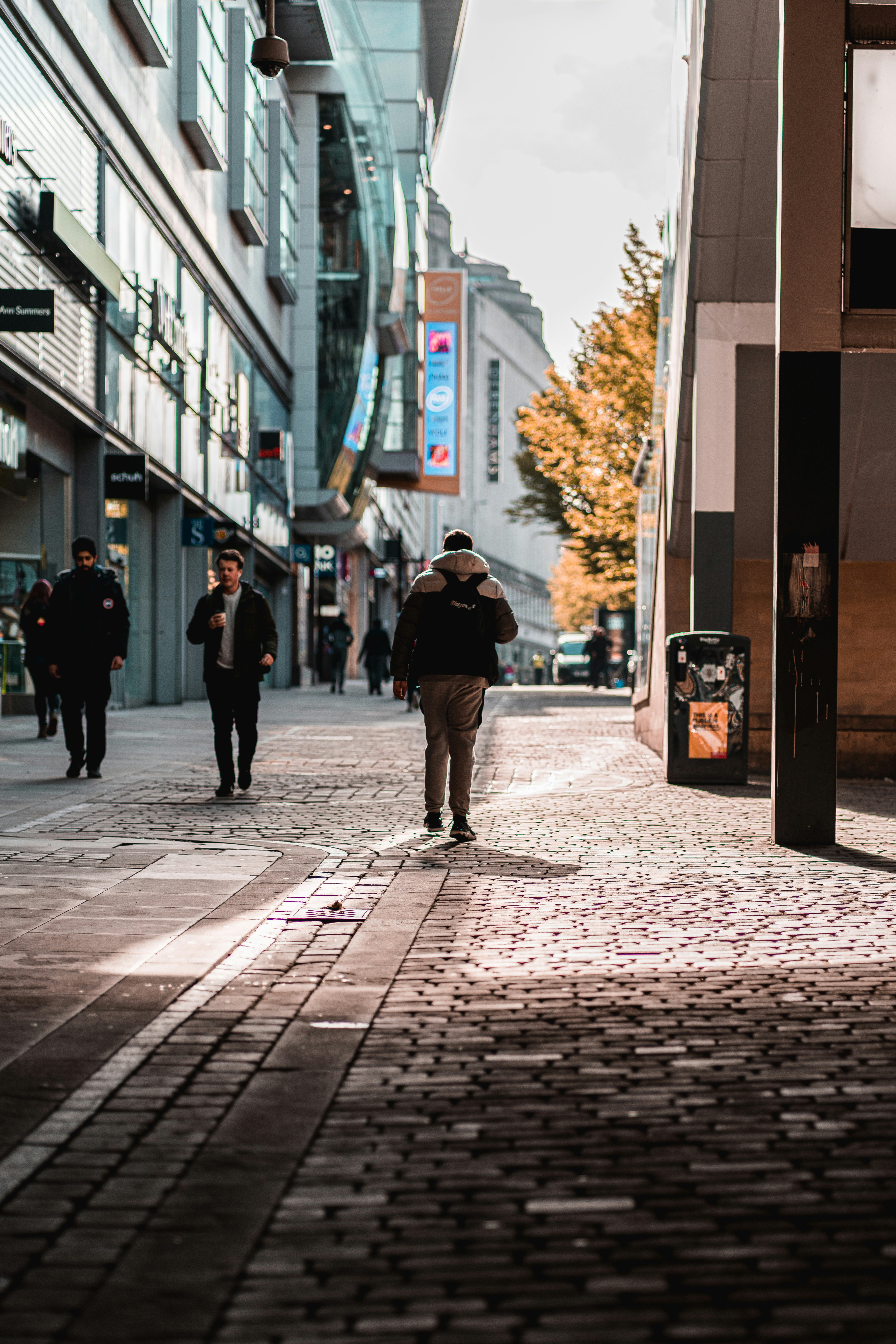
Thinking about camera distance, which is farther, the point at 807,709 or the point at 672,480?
the point at 672,480

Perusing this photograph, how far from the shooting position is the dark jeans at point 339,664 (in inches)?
1430

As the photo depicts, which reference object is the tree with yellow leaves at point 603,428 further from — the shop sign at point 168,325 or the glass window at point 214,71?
the shop sign at point 168,325

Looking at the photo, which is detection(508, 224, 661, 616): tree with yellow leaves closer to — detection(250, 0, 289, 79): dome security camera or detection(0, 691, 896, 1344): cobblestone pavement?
detection(250, 0, 289, 79): dome security camera

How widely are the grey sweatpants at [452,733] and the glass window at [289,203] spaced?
97.2 ft

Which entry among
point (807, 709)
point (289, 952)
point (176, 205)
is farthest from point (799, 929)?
point (176, 205)

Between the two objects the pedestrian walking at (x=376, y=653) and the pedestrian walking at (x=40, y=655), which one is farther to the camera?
the pedestrian walking at (x=376, y=653)

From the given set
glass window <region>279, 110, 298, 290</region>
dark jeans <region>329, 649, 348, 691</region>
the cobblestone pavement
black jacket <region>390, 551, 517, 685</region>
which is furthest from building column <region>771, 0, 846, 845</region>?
glass window <region>279, 110, 298, 290</region>

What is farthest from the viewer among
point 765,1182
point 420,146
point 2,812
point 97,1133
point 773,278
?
point 420,146

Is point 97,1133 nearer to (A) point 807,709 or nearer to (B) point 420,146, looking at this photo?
(A) point 807,709

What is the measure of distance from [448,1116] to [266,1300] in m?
1.16

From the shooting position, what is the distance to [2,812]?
1015cm

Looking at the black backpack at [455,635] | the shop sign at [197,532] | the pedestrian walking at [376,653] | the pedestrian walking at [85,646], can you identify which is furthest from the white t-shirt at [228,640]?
the pedestrian walking at [376,653]

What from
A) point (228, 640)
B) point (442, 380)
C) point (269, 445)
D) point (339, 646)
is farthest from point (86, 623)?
point (442, 380)

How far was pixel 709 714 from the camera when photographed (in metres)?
13.8
